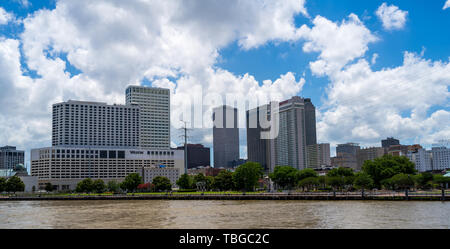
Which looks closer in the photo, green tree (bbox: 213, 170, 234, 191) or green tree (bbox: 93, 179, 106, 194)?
green tree (bbox: 213, 170, 234, 191)

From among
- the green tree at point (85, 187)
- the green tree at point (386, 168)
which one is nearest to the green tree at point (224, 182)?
the green tree at point (386, 168)

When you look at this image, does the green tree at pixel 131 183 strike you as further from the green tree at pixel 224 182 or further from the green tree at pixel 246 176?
the green tree at pixel 246 176

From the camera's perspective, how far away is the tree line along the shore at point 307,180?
11220 cm

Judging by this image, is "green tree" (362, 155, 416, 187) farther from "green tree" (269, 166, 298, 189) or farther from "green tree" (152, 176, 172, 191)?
"green tree" (152, 176, 172, 191)

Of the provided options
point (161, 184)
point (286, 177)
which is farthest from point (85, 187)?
point (286, 177)

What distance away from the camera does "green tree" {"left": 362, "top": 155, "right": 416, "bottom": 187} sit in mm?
116875

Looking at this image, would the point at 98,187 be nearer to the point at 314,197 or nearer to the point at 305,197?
the point at 305,197

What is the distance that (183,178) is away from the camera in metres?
166

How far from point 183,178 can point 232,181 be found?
26.9 metres

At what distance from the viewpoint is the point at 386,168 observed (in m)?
117

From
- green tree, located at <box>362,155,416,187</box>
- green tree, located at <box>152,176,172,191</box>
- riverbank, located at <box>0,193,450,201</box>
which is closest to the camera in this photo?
riverbank, located at <box>0,193,450,201</box>

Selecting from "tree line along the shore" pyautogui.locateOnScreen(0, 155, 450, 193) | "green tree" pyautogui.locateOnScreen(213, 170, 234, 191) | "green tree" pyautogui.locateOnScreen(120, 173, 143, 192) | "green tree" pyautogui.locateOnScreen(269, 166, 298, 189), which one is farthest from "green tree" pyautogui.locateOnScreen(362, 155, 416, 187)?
"green tree" pyautogui.locateOnScreen(120, 173, 143, 192)
